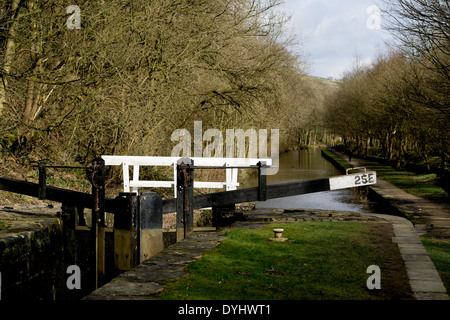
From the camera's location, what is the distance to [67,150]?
1614 centimetres

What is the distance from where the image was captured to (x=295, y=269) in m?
6.41

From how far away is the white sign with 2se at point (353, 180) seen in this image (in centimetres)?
952

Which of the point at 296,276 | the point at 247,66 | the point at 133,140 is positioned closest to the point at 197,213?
the point at 133,140

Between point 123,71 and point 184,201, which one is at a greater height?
point 123,71

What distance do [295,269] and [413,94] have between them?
45.4 ft

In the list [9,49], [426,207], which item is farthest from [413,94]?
[9,49]

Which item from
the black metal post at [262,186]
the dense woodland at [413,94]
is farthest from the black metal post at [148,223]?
the dense woodland at [413,94]

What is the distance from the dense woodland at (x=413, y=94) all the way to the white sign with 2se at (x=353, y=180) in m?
7.07

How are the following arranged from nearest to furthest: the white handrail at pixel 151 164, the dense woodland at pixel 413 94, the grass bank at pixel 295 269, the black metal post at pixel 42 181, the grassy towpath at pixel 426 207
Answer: the grass bank at pixel 295 269 → the grassy towpath at pixel 426 207 → the black metal post at pixel 42 181 → the white handrail at pixel 151 164 → the dense woodland at pixel 413 94

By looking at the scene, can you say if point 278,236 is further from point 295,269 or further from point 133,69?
point 133,69

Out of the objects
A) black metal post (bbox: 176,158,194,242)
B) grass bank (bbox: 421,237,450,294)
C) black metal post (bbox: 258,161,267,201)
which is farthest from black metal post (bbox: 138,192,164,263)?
grass bank (bbox: 421,237,450,294)

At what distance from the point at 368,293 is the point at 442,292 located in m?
0.71

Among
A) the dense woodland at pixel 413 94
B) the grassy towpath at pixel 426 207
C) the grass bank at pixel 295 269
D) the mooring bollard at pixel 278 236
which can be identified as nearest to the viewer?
the grass bank at pixel 295 269

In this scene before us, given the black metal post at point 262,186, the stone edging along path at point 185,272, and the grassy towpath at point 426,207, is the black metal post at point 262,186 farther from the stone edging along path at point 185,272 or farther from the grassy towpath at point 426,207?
the grassy towpath at point 426,207
